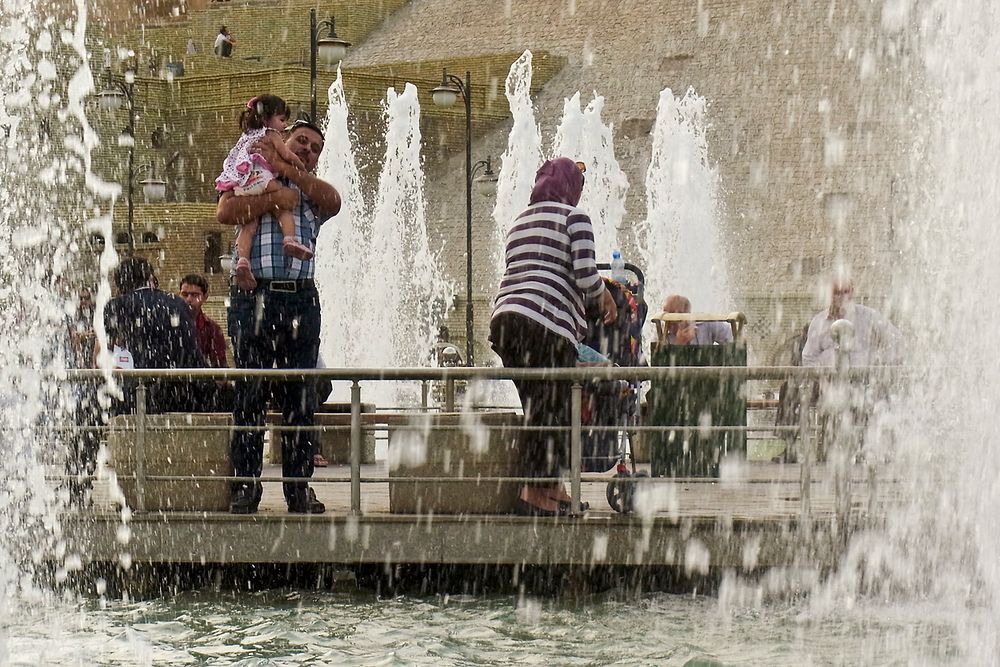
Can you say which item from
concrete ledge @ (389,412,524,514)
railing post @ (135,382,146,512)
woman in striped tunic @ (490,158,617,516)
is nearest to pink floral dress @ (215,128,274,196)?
railing post @ (135,382,146,512)

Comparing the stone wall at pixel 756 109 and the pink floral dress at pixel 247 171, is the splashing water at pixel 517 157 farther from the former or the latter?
the pink floral dress at pixel 247 171

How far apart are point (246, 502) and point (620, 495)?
1748mm

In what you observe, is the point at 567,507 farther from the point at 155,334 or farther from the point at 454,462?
the point at 155,334

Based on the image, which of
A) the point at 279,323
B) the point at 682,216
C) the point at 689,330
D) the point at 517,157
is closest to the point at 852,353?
the point at 689,330

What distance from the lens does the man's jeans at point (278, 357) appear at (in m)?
8.41

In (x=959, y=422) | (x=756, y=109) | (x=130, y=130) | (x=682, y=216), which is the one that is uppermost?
(x=756, y=109)

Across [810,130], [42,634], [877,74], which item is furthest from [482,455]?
[877,74]

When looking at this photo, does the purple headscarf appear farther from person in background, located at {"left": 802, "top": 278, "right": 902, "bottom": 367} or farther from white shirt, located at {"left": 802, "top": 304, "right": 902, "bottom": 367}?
white shirt, located at {"left": 802, "top": 304, "right": 902, "bottom": 367}

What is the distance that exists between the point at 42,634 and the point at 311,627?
115cm

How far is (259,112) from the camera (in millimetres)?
8516

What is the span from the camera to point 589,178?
4181 centimetres

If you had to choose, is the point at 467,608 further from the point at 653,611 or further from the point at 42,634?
the point at 42,634

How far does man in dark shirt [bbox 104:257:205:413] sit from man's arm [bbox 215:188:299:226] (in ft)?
2.90

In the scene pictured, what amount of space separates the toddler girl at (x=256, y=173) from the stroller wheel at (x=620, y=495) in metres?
1.80
